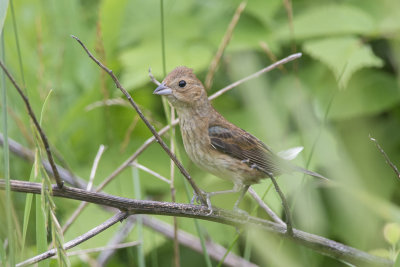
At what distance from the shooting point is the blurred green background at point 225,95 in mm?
3436

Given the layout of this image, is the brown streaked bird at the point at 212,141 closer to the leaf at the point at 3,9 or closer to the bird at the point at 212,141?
the bird at the point at 212,141

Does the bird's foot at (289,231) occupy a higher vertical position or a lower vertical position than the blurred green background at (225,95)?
lower

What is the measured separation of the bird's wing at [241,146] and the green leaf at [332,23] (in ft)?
3.94

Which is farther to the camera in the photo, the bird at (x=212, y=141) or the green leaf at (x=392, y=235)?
the bird at (x=212, y=141)

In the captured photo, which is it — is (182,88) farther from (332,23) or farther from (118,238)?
(332,23)

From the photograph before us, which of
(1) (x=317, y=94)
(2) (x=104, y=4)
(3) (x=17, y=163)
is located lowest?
(1) (x=317, y=94)

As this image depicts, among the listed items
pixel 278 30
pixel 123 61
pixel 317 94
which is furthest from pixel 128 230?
pixel 278 30

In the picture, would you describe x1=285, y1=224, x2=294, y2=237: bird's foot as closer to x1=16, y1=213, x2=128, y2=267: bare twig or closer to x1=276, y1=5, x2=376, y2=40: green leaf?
x1=16, y1=213, x2=128, y2=267: bare twig

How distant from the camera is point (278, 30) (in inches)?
159

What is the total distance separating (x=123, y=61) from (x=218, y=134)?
1.33 metres

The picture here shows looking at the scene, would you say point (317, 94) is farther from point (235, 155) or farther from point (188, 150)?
point (188, 150)

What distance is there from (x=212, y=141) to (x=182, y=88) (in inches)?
12.0

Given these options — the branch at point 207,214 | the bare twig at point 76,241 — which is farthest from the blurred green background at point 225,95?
the bare twig at point 76,241

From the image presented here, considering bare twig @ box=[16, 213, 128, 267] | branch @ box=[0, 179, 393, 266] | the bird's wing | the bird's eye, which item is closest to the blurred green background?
the bird's wing
